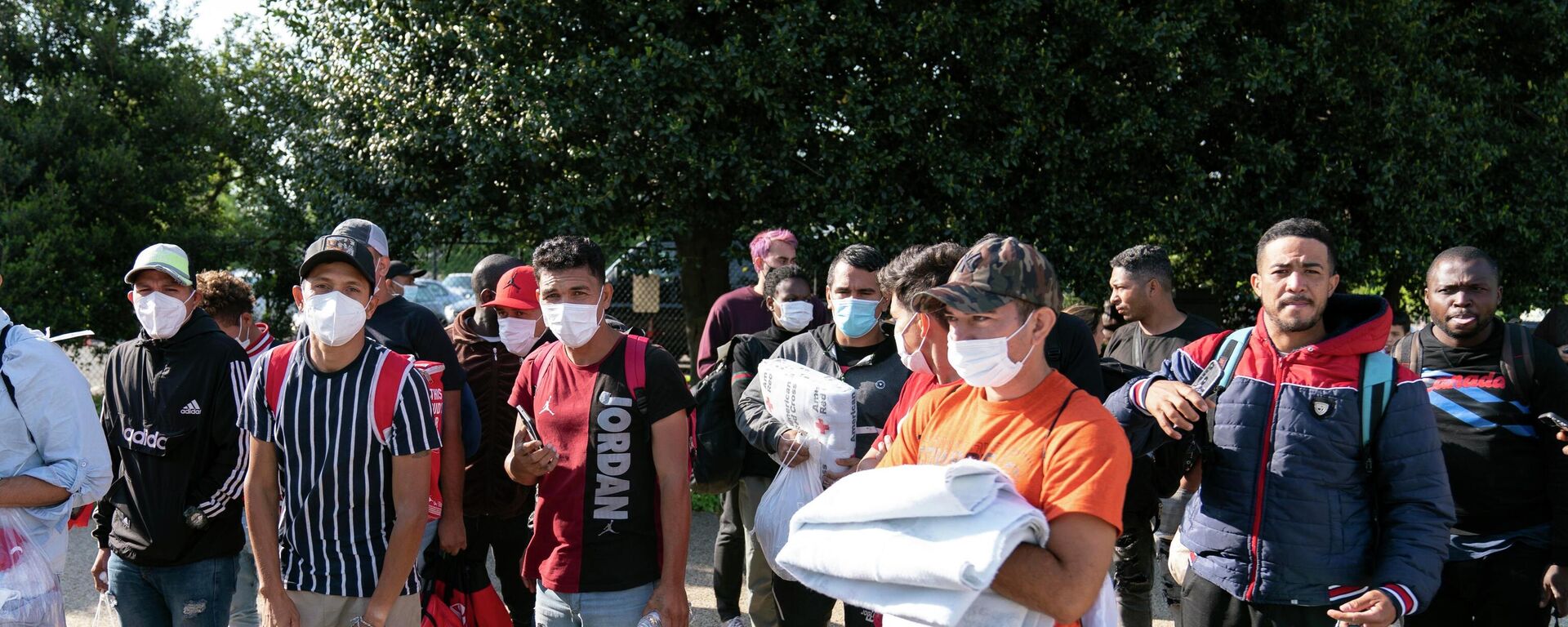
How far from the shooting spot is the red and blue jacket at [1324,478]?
2.92 m

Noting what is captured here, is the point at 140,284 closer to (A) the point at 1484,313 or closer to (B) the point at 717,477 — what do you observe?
(B) the point at 717,477

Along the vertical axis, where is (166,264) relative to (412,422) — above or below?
above

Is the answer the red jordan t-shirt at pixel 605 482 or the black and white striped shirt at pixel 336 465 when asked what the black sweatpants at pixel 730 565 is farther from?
the black and white striped shirt at pixel 336 465

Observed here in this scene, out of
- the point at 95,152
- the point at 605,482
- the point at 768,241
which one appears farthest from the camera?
the point at 95,152

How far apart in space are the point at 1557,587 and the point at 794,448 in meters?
2.82

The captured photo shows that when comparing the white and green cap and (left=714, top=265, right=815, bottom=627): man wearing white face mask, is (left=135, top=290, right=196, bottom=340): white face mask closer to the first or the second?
the white and green cap

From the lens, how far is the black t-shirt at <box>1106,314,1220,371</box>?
17.0 ft

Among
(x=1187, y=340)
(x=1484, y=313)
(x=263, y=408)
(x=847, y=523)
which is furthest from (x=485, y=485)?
(x=1484, y=313)

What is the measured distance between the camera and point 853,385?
13.7 feet

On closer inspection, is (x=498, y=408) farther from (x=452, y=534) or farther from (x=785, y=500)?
(x=785, y=500)

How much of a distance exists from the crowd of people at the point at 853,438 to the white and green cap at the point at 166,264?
0.04 ft

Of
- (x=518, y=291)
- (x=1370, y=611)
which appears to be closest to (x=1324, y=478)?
(x=1370, y=611)

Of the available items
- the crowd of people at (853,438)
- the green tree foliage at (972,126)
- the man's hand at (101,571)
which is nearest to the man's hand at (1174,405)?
the crowd of people at (853,438)

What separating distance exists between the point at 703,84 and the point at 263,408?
18.2 feet
